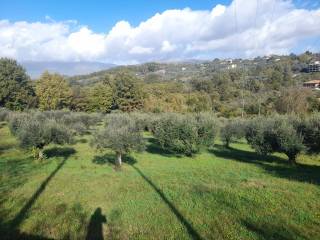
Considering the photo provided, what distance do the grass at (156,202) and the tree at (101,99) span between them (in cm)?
5684

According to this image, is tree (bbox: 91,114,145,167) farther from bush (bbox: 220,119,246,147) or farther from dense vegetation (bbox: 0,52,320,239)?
bush (bbox: 220,119,246,147)

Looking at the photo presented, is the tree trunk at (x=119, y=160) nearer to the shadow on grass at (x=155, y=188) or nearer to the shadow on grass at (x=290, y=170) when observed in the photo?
the shadow on grass at (x=155, y=188)

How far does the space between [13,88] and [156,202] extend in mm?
69836

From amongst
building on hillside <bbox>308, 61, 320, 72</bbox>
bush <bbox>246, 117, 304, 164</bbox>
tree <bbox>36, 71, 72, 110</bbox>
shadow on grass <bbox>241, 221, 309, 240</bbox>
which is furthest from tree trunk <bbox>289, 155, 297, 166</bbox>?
building on hillside <bbox>308, 61, 320, 72</bbox>

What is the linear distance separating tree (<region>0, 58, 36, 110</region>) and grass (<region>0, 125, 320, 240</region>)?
5401 centimetres

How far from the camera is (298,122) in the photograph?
28141mm

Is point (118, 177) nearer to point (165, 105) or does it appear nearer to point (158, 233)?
point (158, 233)

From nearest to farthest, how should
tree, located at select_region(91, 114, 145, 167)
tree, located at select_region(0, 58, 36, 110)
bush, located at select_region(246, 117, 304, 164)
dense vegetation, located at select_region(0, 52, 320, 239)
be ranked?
1. dense vegetation, located at select_region(0, 52, 320, 239)
2. tree, located at select_region(91, 114, 145, 167)
3. bush, located at select_region(246, 117, 304, 164)
4. tree, located at select_region(0, 58, 36, 110)

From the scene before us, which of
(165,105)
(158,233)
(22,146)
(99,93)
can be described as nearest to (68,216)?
(158,233)

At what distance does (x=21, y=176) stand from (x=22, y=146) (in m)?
6.74

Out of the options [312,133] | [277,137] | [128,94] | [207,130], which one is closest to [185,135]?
[207,130]

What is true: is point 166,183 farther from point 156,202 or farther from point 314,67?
point 314,67

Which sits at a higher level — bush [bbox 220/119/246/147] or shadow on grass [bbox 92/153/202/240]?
shadow on grass [bbox 92/153/202/240]

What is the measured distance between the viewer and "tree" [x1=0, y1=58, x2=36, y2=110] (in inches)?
2869
